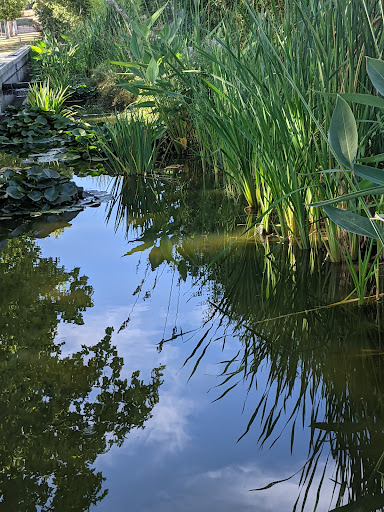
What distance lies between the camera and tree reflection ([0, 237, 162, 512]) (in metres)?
1.58

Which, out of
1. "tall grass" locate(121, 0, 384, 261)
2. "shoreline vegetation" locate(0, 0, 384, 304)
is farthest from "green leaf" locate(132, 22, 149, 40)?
"tall grass" locate(121, 0, 384, 261)

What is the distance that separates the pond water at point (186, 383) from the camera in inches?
61.8

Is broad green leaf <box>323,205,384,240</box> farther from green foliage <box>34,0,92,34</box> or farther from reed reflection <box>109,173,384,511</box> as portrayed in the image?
green foliage <box>34,0,92,34</box>

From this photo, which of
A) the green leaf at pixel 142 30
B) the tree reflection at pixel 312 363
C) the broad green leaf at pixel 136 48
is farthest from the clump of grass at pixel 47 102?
the tree reflection at pixel 312 363

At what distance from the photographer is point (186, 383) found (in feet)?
6.75

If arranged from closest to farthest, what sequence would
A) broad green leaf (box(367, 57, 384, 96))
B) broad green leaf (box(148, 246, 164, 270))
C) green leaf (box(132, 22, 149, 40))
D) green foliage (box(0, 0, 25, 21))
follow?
1. broad green leaf (box(367, 57, 384, 96))
2. broad green leaf (box(148, 246, 164, 270))
3. green leaf (box(132, 22, 149, 40))
4. green foliage (box(0, 0, 25, 21))

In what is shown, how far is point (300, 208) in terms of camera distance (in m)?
2.96

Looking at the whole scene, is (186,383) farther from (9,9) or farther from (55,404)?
(9,9)

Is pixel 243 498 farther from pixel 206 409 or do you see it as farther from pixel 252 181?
pixel 252 181

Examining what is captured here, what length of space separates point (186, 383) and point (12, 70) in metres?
11.6

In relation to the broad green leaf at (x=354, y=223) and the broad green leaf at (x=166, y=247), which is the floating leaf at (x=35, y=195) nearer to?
the broad green leaf at (x=166, y=247)

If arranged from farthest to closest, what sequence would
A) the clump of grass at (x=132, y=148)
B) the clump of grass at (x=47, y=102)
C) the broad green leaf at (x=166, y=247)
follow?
1. the clump of grass at (x=47, y=102)
2. the clump of grass at (x=132, y=148)
3. the broad green leaf at (x=166, y=247)

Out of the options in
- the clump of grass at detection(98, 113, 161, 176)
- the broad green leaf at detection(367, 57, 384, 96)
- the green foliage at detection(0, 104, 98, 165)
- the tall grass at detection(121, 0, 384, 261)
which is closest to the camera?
the broad green leaf at detection(367, 57, 384, 96)

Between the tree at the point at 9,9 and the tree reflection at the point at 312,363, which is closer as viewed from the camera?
the tree reflection at the point at 312,363
